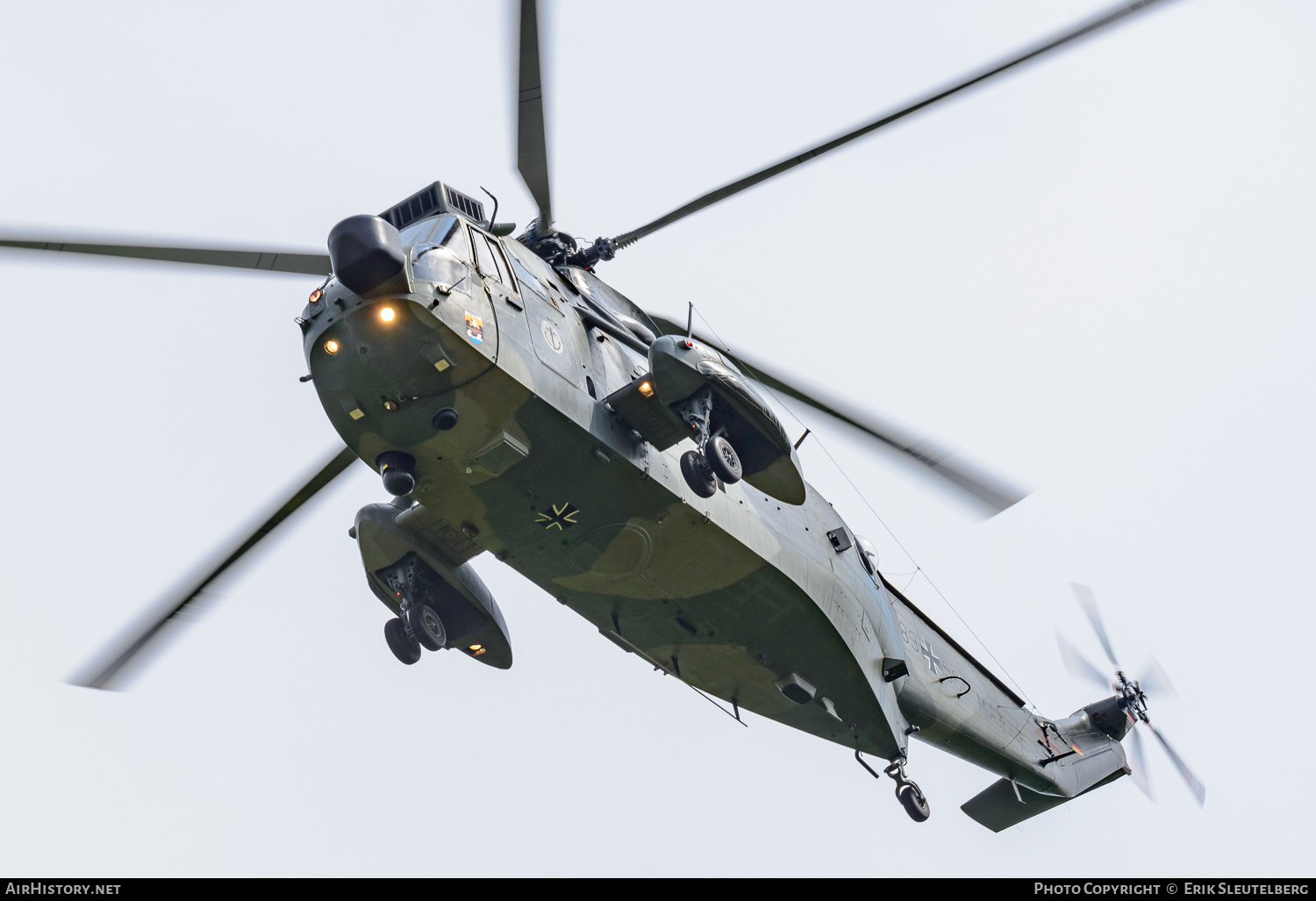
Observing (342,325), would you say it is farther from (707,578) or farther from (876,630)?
(876,630)

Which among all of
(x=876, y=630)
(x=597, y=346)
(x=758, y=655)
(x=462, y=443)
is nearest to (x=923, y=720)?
(x=876, y=630)

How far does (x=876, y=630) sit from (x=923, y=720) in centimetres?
217

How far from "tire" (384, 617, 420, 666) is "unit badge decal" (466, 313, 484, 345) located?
4337 mm

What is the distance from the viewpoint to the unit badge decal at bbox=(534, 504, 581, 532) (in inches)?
531

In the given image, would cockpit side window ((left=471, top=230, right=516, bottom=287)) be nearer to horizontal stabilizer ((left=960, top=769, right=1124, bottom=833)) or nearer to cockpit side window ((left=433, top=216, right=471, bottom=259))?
cockpit side window ((left=433, top=216, right=471, bottom=259))

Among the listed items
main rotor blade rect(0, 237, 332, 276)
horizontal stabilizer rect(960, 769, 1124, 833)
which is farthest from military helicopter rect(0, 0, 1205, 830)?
horizontal stabilizer rect(960, 769, 1124, 833)

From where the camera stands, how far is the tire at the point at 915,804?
1688 centimetres

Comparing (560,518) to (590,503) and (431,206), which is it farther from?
(431,206)

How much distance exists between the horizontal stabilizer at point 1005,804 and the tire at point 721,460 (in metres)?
10.9

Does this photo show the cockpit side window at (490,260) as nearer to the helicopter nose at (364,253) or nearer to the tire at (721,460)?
the helicopter nose at (364,253)

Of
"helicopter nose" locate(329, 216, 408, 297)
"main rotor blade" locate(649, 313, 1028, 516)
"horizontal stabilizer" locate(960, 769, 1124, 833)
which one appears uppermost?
"helicopter nose" locate(329, 216, 408, 297)

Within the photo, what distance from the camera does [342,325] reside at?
1181cm

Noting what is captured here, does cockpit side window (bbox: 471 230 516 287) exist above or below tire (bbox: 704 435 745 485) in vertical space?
above
